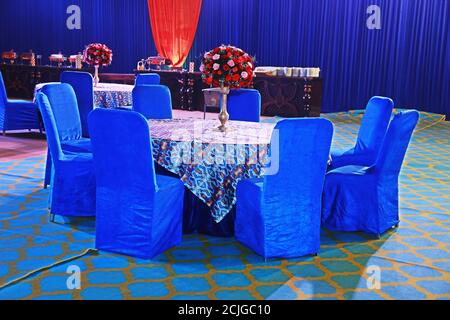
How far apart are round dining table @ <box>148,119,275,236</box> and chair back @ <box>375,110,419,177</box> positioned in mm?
807

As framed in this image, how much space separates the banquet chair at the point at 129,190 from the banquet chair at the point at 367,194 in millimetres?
1190

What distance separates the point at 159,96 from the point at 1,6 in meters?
12.3

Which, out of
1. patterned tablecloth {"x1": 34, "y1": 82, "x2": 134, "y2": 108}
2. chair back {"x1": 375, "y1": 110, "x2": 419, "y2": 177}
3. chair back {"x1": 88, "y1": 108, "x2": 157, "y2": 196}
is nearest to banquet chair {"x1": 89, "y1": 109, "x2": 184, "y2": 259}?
chair back {"x1": 88, "y1": 108, "x2": 157, "y2": 196}

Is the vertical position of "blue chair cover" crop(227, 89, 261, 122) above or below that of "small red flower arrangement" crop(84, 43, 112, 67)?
below

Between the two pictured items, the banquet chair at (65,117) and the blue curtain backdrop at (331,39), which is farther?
the blue curtain backdrop at (331,39)

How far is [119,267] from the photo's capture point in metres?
3.16

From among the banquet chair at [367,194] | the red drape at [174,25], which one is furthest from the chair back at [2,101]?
the red drape at [174,25]

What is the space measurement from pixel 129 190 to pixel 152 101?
6.38 ft

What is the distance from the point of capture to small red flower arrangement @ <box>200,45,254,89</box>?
13.1ft

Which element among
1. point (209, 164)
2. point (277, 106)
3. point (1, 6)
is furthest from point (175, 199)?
point (1, 6)

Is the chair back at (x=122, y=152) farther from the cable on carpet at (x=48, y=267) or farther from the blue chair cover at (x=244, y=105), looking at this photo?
the blue chair cover at (x=244, y=105)

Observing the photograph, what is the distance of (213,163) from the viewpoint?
3502 mm

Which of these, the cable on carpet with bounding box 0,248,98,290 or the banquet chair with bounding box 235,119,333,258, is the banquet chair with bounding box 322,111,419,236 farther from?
the cable on carpet with bounding box 0,248,98,290

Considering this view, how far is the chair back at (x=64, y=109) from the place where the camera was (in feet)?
14.0
